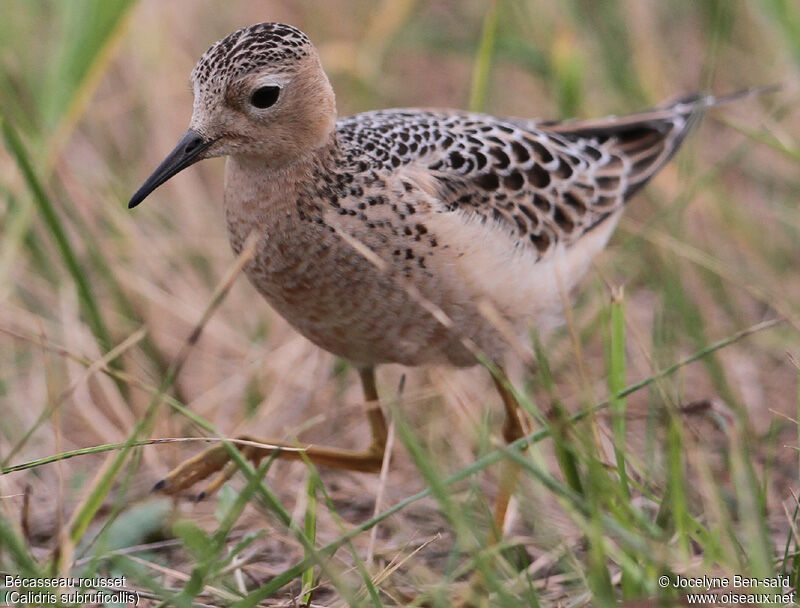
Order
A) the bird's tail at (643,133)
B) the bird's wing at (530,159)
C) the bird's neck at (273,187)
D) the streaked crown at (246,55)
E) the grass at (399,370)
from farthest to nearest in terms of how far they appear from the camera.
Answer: the bird's tail at (643,133) → the bird's wing at (530,159) → the bird's neck at (273,187) → the streaked crown at (246,55) → the grass at (399,370)

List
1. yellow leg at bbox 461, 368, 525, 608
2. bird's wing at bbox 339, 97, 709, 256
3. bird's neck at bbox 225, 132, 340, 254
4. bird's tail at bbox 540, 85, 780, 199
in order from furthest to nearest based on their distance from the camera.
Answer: bird's tail at bbox 540, 85, 780, 199, bird's wing at bbox 339, 97, 709, 256, bird's neck at bbox 225, 132, 340, 254, yellow leg at bbox 461, 368, 525, 608

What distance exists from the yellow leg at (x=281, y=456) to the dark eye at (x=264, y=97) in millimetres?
984

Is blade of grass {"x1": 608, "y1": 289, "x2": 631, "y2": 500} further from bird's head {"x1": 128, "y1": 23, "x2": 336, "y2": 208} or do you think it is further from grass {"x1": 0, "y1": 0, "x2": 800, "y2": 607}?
bird's head {"x1": 128, "y1": 23, "x2": 336, "y2": 208}

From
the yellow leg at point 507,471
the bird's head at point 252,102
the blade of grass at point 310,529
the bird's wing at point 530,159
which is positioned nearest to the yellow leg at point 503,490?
the yellow leg at point 507,471

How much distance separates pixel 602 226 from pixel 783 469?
1.16 m

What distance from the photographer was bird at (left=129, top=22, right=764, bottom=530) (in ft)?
10.4

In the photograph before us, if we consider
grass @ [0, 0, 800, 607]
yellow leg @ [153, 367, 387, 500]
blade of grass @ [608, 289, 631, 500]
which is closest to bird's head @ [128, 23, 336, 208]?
grass @ [0, 0, 800, 607]

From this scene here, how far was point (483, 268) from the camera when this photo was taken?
135 inches

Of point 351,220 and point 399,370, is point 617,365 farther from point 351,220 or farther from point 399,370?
point 399,370

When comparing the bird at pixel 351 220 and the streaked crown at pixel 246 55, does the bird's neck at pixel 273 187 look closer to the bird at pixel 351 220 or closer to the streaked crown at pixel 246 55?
the bird at pixel 351 220

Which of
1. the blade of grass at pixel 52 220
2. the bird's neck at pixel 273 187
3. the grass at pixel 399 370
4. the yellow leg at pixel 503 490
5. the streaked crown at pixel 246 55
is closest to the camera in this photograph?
the grass at pixel 399 370

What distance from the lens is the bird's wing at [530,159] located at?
3570 millimetres

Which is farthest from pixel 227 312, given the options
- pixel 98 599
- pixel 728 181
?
pixel 728 181

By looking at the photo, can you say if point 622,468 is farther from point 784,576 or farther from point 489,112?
point 489,112
